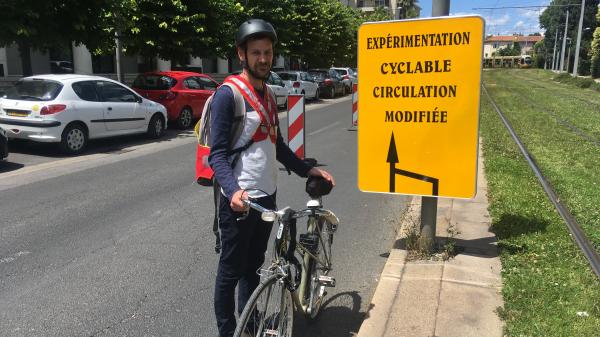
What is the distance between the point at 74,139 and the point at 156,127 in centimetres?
252

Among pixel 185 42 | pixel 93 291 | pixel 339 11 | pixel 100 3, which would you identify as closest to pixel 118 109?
pixel 100 3

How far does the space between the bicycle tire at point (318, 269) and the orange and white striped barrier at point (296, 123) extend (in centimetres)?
400

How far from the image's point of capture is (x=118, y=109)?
11.1 m

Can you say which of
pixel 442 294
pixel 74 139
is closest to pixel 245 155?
pixel 442 294

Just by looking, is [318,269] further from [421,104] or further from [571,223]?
[571,223]

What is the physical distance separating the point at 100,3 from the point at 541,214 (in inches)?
434

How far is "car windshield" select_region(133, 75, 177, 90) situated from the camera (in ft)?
46.4

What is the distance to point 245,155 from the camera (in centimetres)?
259

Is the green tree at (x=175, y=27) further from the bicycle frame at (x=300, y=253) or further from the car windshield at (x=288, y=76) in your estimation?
the bicycle frame at (x=300, y=253)

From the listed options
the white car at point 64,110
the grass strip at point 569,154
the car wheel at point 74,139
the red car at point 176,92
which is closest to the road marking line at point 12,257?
the grass strip at point 569,154

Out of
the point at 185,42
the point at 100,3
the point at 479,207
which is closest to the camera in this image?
the point at 479,207

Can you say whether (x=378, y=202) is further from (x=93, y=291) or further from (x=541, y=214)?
(x=93, y=291)

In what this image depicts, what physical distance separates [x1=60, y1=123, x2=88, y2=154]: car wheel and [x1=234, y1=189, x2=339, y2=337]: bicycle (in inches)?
317

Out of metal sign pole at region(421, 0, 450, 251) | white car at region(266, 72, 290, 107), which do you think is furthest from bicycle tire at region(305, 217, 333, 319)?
white car at region(266, 72, 290, 107)
